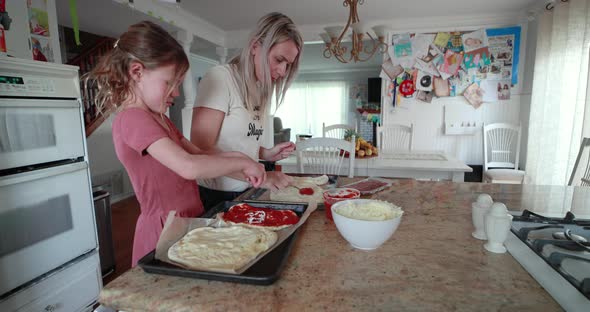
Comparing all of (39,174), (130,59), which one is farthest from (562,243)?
(39,174)

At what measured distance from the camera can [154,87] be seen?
830 mm

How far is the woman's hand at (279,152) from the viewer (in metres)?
1.35

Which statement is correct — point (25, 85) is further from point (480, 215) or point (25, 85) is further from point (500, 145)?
point (500, 145)

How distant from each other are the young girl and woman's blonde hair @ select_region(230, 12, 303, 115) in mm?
324

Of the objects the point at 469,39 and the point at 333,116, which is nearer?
the point at 469,39

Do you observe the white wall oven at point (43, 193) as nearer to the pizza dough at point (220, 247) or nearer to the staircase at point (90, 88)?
the pizza dough at point (220, 247)

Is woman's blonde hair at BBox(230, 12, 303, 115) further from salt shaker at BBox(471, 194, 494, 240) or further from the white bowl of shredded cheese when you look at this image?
salt shaker at BBox(471, 194, 494, 240)

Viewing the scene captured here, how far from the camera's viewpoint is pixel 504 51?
3.58m

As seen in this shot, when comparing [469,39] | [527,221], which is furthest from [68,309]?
[469,39]

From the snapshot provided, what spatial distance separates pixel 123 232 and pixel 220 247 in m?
2.83

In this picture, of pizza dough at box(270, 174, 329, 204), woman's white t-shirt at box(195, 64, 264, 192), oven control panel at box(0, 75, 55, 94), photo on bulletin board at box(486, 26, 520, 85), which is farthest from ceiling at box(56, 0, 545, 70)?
pizza dough at box(270, 174, 329, 204)

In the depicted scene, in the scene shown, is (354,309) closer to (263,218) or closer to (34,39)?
(263,218)

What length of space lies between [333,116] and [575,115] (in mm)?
7264

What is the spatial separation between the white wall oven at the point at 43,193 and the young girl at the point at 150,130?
2.76 feet
